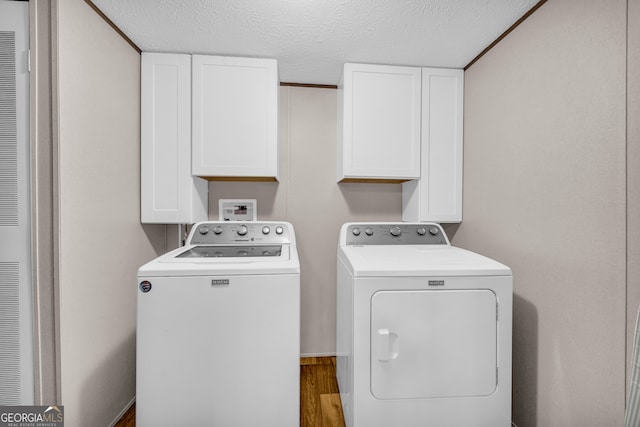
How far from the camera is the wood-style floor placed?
159 cm

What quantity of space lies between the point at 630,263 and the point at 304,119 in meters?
1.90

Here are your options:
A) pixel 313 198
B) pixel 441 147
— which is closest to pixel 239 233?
pixel 313 198

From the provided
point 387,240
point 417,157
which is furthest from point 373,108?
point 387,240

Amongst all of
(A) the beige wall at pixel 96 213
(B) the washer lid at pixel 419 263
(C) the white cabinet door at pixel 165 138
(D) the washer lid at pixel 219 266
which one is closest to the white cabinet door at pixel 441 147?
(B) the washer lid at pixel 419 263

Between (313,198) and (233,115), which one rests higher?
(233,115)

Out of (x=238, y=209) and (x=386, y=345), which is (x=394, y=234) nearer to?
(x=386, y=345)

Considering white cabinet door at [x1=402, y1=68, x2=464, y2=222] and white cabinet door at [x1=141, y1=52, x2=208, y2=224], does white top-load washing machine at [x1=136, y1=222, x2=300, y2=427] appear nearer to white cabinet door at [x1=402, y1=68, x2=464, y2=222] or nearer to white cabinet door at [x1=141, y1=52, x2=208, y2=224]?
white cabinet door at [x1=141, y1=52, x2=208, y2=224]

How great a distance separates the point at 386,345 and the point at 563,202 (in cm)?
96

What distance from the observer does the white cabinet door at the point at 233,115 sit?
1782 millimetres

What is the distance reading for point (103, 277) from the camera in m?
1.45

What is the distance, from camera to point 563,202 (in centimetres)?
121

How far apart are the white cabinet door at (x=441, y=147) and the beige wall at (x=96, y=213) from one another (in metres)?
1.81

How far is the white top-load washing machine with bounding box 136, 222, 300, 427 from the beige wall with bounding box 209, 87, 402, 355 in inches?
38.3

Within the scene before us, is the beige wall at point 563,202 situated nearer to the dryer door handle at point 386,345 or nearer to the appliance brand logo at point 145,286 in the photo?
the dryer door handle at point 386,345
